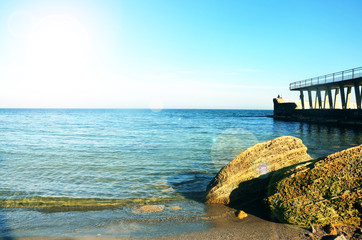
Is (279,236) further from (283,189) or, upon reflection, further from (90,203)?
(90,203)

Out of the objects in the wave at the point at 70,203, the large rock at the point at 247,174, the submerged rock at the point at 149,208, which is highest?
the large rock at the point at 247,174

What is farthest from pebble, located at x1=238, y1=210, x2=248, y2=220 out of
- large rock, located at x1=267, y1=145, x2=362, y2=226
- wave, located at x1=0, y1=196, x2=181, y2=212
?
wave, located at x1=0, y1=196, x2=181, y2=212

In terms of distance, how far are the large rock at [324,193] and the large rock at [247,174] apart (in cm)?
112

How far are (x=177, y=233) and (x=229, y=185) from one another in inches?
82.0

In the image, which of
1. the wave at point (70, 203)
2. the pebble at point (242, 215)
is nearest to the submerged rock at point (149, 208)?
the wave at point (70, 203)

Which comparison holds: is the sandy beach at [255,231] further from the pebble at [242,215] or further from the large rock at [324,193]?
the large rock at [324,193]

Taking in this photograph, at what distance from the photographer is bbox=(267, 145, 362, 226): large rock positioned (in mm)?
4512

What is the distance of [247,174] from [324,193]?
1.87m

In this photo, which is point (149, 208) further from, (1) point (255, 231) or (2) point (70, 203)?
(1) point (255, 231)

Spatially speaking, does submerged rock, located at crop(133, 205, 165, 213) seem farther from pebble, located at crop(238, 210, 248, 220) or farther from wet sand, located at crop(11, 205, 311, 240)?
pebble, located at crop(238, 210, 248, 220)

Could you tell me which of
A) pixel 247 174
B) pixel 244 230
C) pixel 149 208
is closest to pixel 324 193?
pixel 244 230

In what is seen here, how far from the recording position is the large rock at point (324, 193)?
178 inches

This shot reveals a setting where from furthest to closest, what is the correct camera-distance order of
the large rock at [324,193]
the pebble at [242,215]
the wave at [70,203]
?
the wave at [70,203]
the pebble at [242,215]
the large rock at [324,193]

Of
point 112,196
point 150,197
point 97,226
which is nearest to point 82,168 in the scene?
point 112,196
